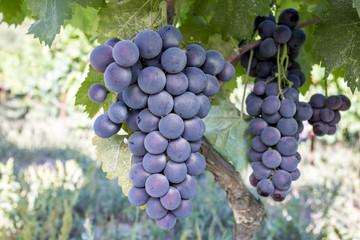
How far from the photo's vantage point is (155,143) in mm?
439

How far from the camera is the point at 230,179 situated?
855 millimetres

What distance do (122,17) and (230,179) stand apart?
0.50 meters

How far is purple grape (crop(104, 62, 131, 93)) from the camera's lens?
40cm

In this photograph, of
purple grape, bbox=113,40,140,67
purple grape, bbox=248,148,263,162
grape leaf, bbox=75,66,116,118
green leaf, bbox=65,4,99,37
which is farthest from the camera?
green leaf, bbox=65,4,99,37

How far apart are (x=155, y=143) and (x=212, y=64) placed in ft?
0.50

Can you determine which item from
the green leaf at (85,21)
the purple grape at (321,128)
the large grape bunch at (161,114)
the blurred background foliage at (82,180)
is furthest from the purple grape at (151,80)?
the green leaf at (85,21)

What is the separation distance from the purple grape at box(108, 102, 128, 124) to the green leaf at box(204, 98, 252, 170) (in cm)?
37

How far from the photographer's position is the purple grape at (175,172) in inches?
17.6

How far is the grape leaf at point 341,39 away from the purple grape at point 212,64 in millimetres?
284

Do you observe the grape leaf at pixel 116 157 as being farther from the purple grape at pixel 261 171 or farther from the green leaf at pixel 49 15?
the purple grape at pixel 261 171

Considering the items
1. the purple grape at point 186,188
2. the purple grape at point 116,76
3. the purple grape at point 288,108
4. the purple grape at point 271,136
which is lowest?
the purple grape at point 271,136

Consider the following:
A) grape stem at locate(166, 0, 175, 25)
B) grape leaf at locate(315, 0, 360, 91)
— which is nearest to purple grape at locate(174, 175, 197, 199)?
grape stem at locate(166, 0, 175, 25)

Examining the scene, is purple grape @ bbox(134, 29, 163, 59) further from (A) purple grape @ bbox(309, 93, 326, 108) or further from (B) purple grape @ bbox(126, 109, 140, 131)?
(A) purple grape @ bbox(309, 93, 326, 108)

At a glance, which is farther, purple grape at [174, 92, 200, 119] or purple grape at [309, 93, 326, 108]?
purple grape at [309, 93, 326, 108]
